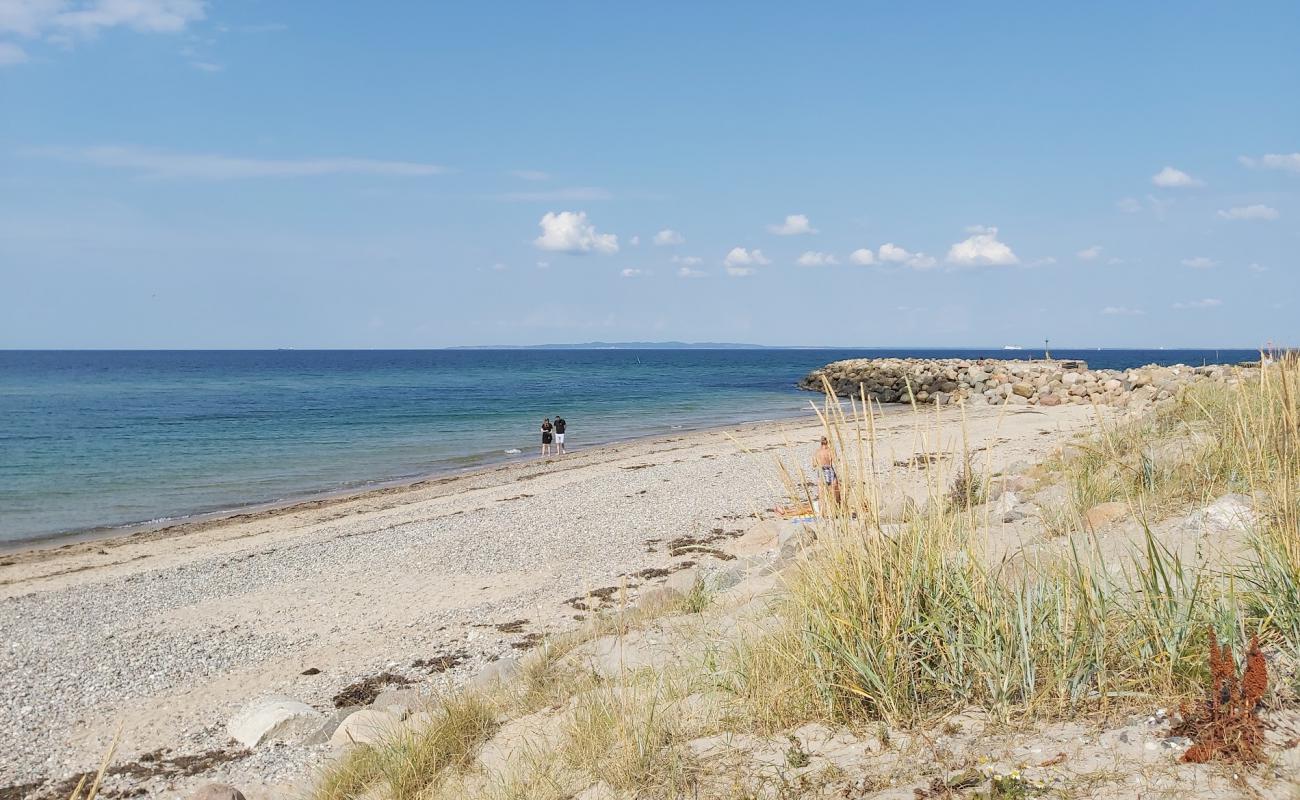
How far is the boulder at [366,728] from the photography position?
5809 mm

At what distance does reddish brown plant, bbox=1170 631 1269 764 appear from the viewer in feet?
8.95

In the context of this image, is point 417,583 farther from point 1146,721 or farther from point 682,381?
point 682,381

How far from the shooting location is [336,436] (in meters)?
34.2

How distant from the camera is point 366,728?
6.15m

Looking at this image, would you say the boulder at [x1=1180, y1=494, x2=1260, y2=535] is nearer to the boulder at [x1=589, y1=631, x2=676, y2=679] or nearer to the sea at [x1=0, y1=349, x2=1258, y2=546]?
the boulder at [x1=589, y1=631, x2=676, y2=679]

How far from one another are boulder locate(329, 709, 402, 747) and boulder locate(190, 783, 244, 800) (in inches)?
31.6

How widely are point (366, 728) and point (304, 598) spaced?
6566mm

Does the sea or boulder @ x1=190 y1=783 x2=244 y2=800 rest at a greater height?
boulder @ x1=190 y1=783 x2=244 y2=800

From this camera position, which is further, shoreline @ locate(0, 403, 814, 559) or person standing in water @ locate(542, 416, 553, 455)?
person standing in water @ locate(542, 416, 553, 455)

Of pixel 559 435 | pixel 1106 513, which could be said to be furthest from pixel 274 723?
pixel 559 435

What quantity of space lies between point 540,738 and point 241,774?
3.25m

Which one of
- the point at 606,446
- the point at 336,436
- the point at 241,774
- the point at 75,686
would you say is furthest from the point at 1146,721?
the point at 336,436

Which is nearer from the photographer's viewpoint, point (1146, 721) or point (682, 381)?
point (1146, 721)

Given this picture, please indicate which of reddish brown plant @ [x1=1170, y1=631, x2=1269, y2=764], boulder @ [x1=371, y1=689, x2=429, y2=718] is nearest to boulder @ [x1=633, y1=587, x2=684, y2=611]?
boulder @ [x1=371, y1=689, x2=429, y2=718]
